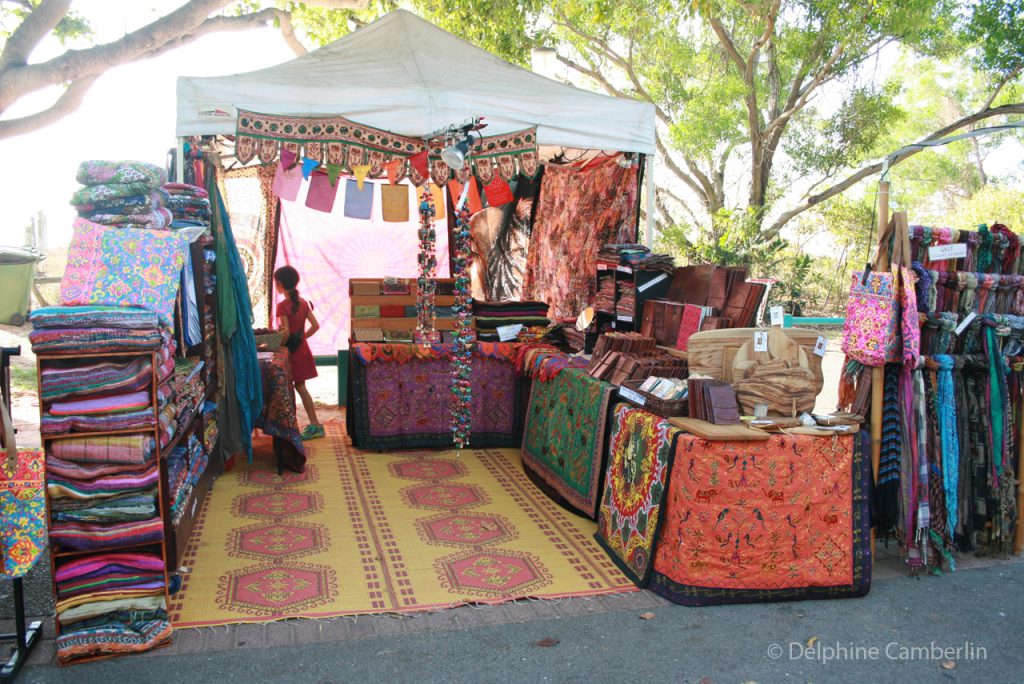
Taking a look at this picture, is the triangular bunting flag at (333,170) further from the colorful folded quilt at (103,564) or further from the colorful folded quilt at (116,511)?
the colorful folded quilt at (103,564)

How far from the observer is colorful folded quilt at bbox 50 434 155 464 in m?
2.95

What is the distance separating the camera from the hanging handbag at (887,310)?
3777 millimetres

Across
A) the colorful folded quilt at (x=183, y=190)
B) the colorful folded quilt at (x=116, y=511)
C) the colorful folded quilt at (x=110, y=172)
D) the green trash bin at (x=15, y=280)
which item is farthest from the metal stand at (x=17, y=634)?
the green trash bin at (x=15, y=280)

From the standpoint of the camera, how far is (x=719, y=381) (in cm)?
379

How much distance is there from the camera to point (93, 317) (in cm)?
295

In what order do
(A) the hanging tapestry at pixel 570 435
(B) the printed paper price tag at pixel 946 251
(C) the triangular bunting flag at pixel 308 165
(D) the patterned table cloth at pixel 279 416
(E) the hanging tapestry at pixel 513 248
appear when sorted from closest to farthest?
(B) the printed paper price tag at pixel 946 251
(A) the hanging tapestry at pixel 570 435
(C) the triangular bunting flag at pixel 308 165
(D) the patterned table cloth at pixel 279 416
(E) the hanging tapestry at pixel 513 248

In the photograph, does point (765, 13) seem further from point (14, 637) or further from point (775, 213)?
point (14, 637)

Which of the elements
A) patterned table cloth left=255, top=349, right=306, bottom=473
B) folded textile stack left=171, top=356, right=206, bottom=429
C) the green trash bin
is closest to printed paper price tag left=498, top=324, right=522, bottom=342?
patterned table cloth left=255, top=349, right=306, bottom=473

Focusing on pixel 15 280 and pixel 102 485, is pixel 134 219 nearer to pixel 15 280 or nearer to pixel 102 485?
pixel 102 485

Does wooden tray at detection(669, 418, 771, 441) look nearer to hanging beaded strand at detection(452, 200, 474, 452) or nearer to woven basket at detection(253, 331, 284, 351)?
hanging beaded strand at detection(452, 200, 474, 452)

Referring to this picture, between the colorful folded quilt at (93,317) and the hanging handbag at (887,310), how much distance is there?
3276 millimetres

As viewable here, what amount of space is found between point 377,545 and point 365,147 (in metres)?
2.69

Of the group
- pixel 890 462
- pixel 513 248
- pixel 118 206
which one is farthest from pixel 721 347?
A: pixel 513 248

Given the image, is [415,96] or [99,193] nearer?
[99,193]
